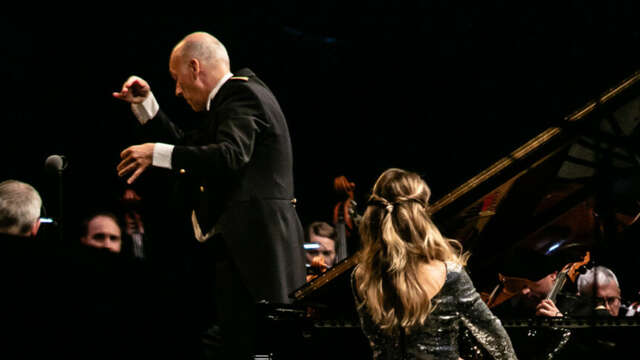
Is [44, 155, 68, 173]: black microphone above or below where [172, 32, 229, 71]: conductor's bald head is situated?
below

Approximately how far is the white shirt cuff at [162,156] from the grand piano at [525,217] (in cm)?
69

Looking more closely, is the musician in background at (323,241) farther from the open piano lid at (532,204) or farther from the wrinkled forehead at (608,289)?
the open piano lid at (532,204)

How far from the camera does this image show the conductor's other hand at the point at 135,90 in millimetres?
3092

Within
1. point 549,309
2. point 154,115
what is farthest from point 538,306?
point 154,115

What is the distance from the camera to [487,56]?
482 cm

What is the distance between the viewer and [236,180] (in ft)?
9.23

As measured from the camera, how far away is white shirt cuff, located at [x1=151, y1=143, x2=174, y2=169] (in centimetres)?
266

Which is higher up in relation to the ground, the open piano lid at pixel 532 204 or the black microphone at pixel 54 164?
the black microphone at pixel 54 164

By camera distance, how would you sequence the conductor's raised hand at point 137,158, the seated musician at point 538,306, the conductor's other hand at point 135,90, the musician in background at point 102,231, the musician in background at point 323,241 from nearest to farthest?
the conductor's raised hand at point 137,158, the seated musician at point 538,306, the conductor's other hand at point 135,90, the musician in background at point 102,231, the musician in background at point 323,241

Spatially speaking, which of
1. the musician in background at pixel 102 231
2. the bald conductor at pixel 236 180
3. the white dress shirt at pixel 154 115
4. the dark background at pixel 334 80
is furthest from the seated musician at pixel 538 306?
the musician in background at pixel 102 231

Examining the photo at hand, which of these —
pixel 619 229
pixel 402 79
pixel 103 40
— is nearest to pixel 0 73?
pixel 103 40

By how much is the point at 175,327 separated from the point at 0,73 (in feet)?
12.7

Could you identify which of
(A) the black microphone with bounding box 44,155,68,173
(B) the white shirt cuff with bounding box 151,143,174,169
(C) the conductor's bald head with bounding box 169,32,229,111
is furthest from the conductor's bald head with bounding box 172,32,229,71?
(A) the black microphone with bounding box 44,155,68,173

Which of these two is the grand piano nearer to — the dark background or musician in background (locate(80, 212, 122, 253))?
the dark background
